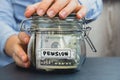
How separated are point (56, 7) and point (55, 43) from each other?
0.07 meters

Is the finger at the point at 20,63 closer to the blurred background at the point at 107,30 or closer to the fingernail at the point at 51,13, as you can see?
the fingernail at the point at 51,13

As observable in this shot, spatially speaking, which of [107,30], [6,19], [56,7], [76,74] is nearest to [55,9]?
[56,7]

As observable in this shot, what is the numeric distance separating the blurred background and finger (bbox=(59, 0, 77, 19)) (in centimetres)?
114

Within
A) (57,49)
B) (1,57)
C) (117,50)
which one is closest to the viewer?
(57,49)

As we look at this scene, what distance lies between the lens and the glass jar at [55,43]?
513mm

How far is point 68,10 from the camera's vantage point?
21.6 inches

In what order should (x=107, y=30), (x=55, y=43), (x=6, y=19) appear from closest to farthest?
(x=55, y=43)
(x=6, y=19)
(x=107, y=30)

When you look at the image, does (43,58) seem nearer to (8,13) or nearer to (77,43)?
(77,43)

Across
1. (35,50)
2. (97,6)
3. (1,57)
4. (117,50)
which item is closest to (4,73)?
(35,50)

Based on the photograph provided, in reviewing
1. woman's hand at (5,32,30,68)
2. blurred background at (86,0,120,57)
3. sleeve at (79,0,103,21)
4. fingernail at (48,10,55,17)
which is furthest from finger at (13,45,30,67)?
blurred background at (86,0,120,57)

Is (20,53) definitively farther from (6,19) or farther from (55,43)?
(6,19)

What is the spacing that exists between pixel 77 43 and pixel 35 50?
7cm

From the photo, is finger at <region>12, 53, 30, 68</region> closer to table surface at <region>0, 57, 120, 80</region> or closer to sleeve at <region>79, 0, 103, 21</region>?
table surface at <region>0, 57, 120, 80</region>

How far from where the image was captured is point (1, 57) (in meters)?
0.90
